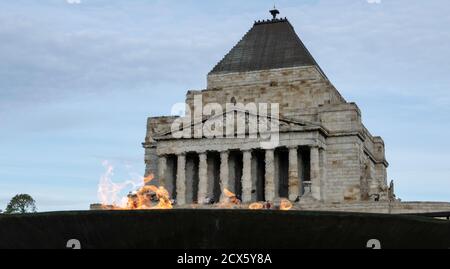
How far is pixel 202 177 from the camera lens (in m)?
60.3

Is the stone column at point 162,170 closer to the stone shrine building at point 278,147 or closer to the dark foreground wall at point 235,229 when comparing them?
the stone shrine building at point 278,147

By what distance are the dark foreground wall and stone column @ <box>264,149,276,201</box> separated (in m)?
44.7

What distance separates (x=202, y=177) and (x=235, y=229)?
158 ft

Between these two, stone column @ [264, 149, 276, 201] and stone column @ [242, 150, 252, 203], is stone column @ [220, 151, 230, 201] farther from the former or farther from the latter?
stone column @ [264, 149, 276, 201]

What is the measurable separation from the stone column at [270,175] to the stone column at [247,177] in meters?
1.34

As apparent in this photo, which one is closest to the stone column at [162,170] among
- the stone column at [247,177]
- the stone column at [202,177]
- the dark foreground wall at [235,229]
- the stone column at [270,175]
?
the stone column at [202,177]

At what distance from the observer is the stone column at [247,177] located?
5822 centimetres

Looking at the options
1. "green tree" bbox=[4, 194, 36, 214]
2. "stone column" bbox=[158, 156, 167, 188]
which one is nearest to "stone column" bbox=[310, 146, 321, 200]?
"stone column" bbox=[158, 156, 167, 188]

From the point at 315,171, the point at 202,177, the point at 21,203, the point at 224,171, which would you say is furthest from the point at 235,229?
the point at 21,203

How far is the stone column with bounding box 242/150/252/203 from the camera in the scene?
58.2m

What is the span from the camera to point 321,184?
193ft

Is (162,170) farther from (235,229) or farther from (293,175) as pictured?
(235,229)
